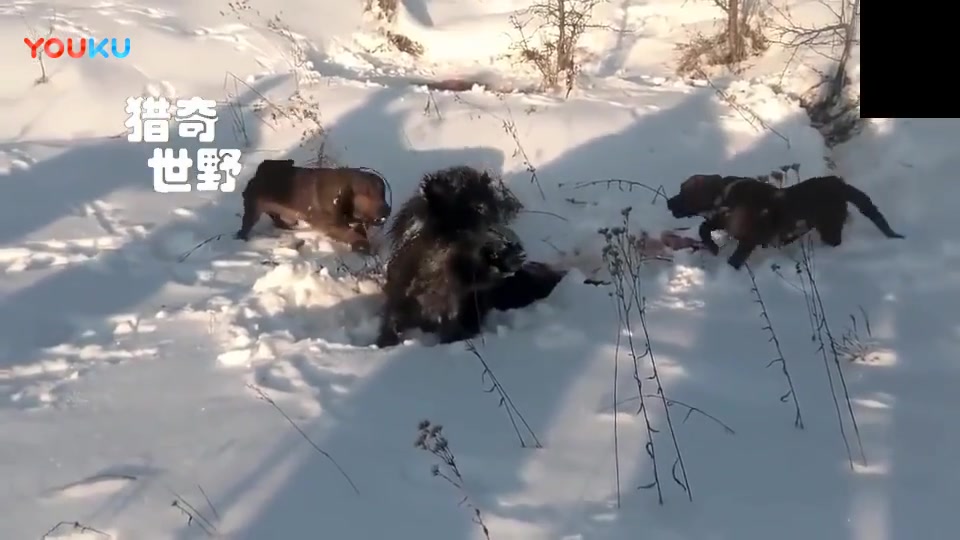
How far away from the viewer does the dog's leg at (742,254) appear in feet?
16.7

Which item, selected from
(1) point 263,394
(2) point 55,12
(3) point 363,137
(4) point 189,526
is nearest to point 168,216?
(3) point 363,137

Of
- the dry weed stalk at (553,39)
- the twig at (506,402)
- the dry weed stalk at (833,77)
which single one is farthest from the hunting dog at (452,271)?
the dry weed stalk at (553,39)

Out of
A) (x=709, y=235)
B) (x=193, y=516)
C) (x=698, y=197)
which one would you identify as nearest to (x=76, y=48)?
(x=698, y=197)

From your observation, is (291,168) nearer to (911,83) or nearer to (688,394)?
(688,394)

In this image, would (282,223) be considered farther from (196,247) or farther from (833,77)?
(833,77)

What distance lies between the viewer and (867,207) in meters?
5.41

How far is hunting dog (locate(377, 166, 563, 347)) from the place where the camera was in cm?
446

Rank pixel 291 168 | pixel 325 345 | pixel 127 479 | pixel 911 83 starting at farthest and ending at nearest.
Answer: pixel 911 83, pixel 291 168, pixel 325 345, pixel 127 479

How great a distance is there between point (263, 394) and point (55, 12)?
812 centimetres

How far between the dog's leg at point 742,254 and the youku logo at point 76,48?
672 centimetres

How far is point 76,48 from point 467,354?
691 centimetres

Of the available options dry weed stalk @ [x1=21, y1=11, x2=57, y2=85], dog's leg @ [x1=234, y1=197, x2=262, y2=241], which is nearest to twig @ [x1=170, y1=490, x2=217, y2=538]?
dog's leg @ [x1=234, y1=197, x2=262, y2=241]

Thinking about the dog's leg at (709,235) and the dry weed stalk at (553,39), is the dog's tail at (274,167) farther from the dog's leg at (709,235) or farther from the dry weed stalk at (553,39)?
the dry weed stalk at (553,39)

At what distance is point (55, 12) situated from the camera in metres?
10.3
